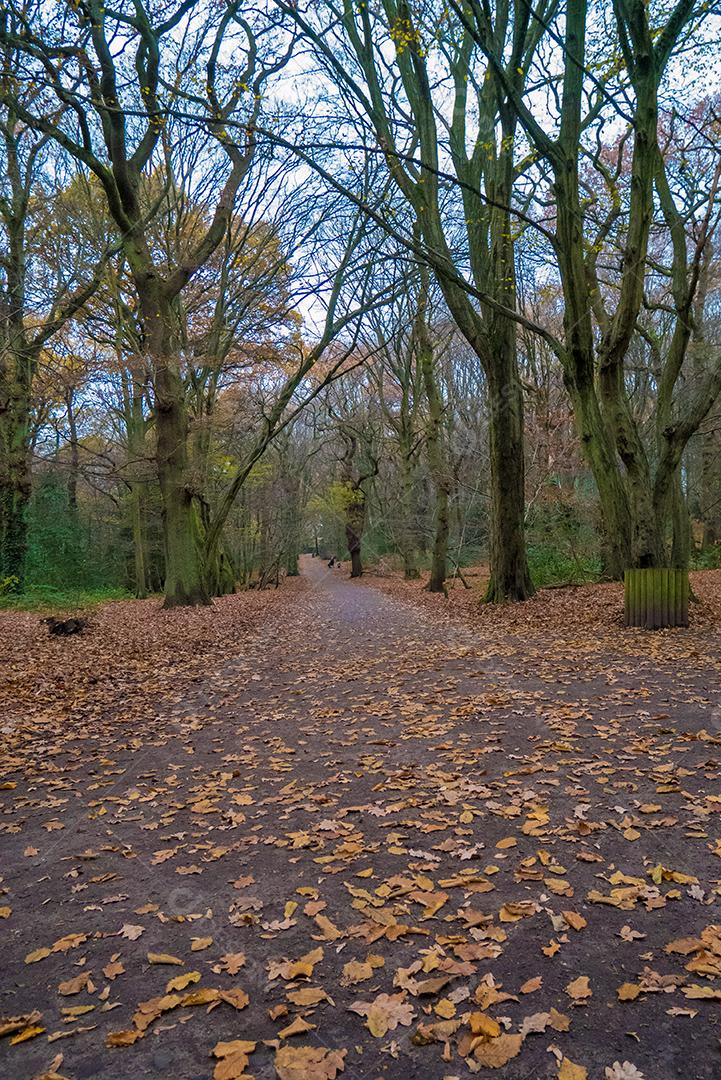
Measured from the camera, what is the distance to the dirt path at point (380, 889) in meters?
1.98

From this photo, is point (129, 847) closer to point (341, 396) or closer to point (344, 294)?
point (344, 294)

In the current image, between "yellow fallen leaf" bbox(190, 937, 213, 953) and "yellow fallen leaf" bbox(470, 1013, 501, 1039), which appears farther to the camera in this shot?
"yellow fallen leaf" bbox(190, 937, 213, 953)

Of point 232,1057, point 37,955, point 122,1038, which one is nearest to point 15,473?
point 37,955

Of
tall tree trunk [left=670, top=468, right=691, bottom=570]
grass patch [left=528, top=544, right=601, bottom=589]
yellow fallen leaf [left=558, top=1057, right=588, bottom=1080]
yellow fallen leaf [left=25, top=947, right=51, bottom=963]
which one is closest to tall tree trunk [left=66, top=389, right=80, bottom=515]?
grass patch [left=528, top=544, right=601, bottom=589]

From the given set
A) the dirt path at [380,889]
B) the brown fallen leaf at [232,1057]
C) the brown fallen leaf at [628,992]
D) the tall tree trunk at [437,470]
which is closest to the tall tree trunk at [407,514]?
the tall tree trunk at [437,470]

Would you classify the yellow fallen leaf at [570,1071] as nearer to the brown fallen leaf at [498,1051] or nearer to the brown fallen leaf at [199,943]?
the brown fallen leaf at [498,1051]

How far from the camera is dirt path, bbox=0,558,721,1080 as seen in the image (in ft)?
6.50

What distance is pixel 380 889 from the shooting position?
9.32ft

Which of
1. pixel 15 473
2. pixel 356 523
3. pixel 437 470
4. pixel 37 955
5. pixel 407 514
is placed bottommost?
pixel 37 955

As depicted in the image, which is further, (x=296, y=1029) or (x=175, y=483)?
(x=175, y=483)

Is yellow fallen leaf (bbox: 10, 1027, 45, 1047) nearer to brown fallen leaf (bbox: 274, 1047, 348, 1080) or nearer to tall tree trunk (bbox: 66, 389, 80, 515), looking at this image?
brown fallen leaf (bbox: 274, 1047, 348, 1080)

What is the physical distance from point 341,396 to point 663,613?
2253 cm

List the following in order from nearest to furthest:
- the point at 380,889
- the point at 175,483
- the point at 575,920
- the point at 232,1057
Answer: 1. the point at 232,1057
2. the point at 575,920
3. the point at 380,889
4. the point at 175,483

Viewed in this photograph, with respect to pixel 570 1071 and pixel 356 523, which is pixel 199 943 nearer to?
pixel 570 1071
